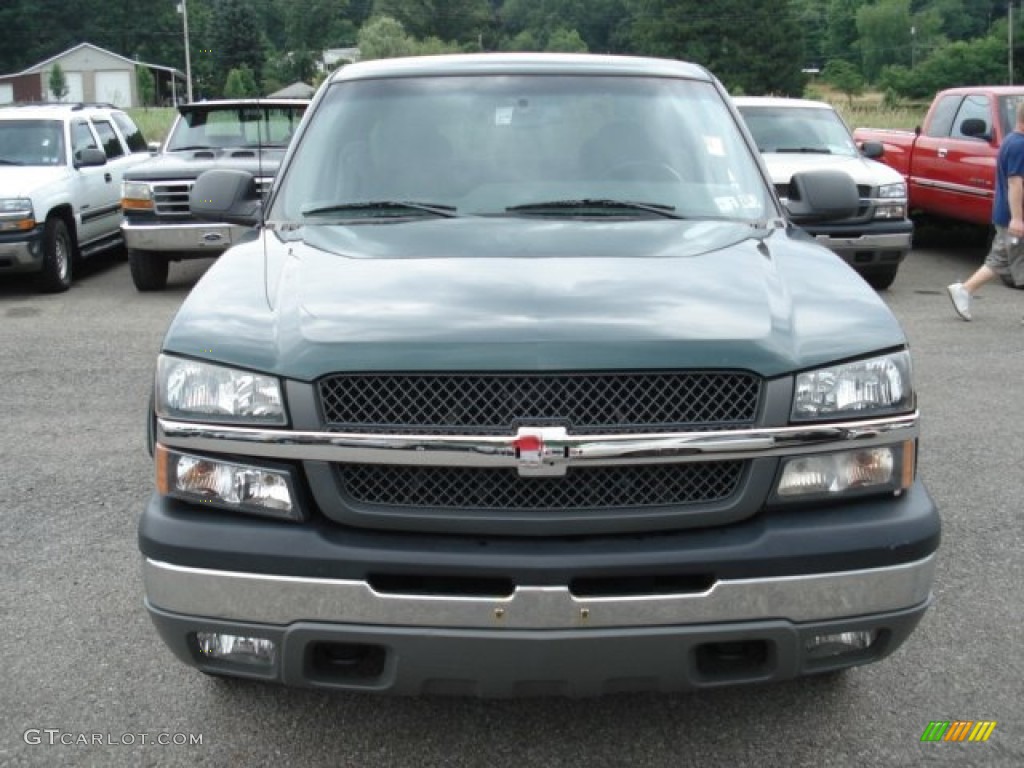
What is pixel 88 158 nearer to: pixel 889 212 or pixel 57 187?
pixel 57 187

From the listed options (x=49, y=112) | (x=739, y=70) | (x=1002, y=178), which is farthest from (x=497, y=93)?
(x=739, y=70)

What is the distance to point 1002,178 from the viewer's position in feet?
32.5

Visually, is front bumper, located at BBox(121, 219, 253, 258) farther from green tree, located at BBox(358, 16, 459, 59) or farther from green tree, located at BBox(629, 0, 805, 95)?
green tree, located at BBox(358, 16, 459, 59)

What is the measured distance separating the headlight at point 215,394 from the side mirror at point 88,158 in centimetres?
998

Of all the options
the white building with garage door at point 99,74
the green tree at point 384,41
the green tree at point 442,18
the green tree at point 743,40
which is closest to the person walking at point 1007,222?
the green tree at point 743,40

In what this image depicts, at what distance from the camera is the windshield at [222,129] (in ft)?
39.2

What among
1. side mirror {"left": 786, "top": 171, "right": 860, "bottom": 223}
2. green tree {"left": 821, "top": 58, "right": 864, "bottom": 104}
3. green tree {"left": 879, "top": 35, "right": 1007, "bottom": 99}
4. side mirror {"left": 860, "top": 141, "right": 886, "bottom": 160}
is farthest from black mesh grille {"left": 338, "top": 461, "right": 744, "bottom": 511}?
green tree {"left": 821, "top": 58, "right": 864, "bottom": 104}

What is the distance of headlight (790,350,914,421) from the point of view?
2.84 meters

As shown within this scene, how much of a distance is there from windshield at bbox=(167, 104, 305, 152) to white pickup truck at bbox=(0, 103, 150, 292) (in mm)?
885

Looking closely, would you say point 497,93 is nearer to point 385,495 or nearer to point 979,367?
point 385,495

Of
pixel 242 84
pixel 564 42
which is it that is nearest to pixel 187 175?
pixel 242 84

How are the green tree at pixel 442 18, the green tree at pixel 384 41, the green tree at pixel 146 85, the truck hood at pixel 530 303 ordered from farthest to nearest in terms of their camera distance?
the green tree at pixel 442 18 → the green tree at pixel 146 85 → the green tree at pixel 384 41 → the truck hood at pixel 530 303

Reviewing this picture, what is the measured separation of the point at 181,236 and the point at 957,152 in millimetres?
8185

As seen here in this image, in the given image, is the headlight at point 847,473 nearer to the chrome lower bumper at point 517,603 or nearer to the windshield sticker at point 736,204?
the chrome lower bumper at point 517,603
